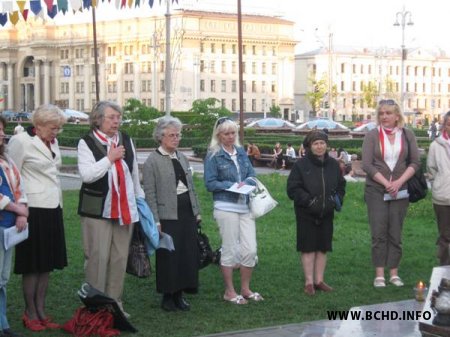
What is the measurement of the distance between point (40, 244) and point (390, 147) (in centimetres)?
343

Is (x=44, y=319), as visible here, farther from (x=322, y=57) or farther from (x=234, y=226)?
(x=322, y=57)

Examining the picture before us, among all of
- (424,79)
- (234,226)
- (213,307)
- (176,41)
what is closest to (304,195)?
(234,226)

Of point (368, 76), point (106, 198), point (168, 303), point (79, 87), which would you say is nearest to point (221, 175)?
point (168, 303)

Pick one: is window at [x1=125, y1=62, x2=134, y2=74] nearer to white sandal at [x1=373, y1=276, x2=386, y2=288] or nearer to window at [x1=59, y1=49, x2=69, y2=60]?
window at [x1=59, y1=49, x2=69, y2=60]

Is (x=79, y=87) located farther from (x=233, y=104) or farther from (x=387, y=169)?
(x=387, y=169)

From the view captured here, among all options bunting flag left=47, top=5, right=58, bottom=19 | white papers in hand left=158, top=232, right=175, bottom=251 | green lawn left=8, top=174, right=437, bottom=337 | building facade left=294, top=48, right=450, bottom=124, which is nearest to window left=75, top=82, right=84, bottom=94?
building facade left=294, top=48, right=450, bottom=124

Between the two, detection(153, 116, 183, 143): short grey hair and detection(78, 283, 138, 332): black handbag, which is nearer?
detection(78, 283, 138, 332): black handbag

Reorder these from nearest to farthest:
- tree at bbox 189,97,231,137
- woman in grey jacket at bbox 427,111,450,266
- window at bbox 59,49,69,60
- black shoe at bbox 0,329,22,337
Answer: black shoe at bbox 0,329,22,337, woman in grey jacket at bbox 427,111,450,266, tree at bbox 189,97,231,137, window at bbox 59,49,69,60

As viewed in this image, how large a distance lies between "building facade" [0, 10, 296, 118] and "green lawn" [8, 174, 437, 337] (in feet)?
228

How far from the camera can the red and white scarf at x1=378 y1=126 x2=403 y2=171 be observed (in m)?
8.27

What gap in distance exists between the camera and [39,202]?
6.59 m

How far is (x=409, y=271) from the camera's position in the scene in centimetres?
912

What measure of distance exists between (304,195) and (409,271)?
→ 1.84 m

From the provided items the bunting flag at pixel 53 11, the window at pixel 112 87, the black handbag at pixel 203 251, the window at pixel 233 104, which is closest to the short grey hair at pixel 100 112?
the black handbag at pixel 203 251
